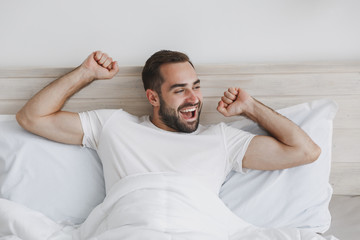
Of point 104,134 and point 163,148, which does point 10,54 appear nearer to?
point 104,134

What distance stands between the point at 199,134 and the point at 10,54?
3.09 ft

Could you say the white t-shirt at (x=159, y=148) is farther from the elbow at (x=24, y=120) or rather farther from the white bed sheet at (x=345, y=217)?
the white bed sheet at (x=345, y=217)

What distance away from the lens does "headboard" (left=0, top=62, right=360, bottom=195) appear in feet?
5.10

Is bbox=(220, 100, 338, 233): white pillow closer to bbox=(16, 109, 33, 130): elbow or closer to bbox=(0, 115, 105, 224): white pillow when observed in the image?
bbox=(0, 115, 105, 224): white pillow

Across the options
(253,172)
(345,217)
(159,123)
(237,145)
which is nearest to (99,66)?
(159,123)

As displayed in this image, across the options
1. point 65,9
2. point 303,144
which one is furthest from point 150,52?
point 303,144

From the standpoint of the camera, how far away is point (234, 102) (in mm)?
1503

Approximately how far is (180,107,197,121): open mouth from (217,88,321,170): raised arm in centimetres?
24

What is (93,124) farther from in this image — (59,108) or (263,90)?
(263,90)

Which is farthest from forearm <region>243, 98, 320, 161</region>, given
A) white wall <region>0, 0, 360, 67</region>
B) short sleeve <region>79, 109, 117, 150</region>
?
short sleeve <region>79, 109, 117, 150</region>

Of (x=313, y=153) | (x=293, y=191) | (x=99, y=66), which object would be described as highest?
(x=99, y=66)

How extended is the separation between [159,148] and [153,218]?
1.06 ft

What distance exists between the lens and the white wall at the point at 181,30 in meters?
1.60

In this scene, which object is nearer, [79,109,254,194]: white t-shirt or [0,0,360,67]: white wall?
[79,109,254,194]: white t-shirt
